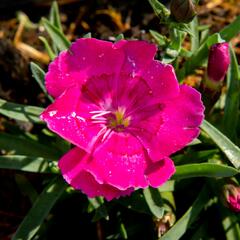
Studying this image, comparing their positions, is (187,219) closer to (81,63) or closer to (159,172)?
(159,172)

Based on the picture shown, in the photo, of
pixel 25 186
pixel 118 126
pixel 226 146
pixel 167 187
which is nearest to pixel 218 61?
pixel 226 146

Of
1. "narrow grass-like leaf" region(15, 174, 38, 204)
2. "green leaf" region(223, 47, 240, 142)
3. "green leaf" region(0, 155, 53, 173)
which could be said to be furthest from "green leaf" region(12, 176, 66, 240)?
"green leaf" region(223, 47, 240, 142)

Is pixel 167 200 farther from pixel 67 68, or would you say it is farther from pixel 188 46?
pixel 188 46

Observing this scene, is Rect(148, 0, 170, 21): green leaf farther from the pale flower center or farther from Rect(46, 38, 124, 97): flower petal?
the pale flower center

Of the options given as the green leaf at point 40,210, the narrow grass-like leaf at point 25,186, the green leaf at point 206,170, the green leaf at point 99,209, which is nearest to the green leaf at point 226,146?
the green leaf at point 206,170

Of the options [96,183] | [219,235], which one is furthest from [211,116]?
[96,183]
